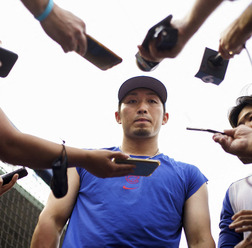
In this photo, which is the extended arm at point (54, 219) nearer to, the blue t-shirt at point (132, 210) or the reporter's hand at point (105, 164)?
the blue t-shirt at point (132, 210)

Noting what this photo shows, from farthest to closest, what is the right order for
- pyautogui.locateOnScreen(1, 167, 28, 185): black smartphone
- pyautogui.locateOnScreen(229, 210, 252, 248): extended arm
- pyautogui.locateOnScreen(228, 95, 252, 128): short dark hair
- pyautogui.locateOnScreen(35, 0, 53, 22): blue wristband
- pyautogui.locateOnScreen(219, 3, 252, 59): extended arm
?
pyautogui.locateOnScreen(228, 95, 252, 128): short dark hair
pyautogui.locateOnScreen(1, 167, 28, 185): black smartphone
pyautogui.locateOnScreen(229, 210, 252, 248): extended arm
pyautogui.locateOnScreen(35, 0, 53, 22): blue wristband
pyautogui.locateOnScreen(219, 3, 252, 59): extended arm

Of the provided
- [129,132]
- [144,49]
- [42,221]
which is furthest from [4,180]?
[144,49]

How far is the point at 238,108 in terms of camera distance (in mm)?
3600

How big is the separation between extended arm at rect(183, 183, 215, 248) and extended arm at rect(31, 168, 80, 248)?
825 millimetres

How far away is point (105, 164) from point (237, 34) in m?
1.06

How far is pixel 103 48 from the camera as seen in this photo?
2.40m

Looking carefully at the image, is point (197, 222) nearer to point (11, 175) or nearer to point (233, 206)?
point (233, 206)

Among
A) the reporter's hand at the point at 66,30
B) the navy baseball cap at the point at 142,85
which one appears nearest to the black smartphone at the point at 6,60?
the reporter's hand at the point at 66,30

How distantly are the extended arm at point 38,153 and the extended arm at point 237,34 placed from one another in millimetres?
911

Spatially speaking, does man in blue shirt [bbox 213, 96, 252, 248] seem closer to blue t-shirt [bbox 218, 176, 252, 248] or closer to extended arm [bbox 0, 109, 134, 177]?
blue t-shirt [bbox 218, 176, 252, 248]

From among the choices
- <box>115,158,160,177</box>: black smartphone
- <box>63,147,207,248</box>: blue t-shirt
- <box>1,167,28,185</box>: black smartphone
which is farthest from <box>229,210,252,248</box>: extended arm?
<box>1,167,28,185</box>: black smartphone

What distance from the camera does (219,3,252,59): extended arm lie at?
218 cm

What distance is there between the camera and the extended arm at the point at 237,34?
218 centimetres

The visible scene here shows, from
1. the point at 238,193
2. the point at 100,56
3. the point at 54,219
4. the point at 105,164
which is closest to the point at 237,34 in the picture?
the point at 100,56
